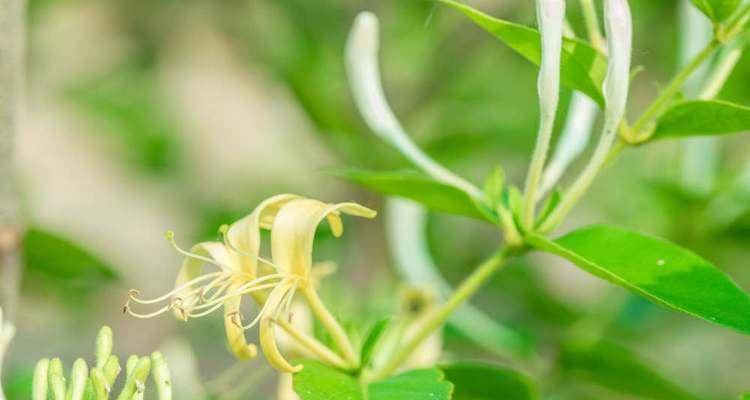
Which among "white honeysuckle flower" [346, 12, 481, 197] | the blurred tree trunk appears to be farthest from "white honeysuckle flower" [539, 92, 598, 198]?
the blurred tree trunk

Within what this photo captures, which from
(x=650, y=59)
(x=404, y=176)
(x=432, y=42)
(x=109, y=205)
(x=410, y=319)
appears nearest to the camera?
(x=404, y=176)

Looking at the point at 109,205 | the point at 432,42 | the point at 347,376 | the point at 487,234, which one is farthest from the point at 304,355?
the point at 109,205

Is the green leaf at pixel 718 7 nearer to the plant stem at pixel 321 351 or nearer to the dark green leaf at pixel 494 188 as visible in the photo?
the dark green leaf at pixel 494 188

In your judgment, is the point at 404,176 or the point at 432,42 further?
the point at 432,42

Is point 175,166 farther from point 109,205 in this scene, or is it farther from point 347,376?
point 347,376

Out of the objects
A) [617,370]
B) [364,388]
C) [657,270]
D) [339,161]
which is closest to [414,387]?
[364,388]

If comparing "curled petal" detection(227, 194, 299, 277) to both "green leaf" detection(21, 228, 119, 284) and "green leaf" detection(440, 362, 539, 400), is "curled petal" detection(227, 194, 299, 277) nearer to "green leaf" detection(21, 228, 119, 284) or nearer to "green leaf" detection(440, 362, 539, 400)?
"green leaf" detection(440, 362, 539, 400)

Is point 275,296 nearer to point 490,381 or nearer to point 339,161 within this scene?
point 490,381
